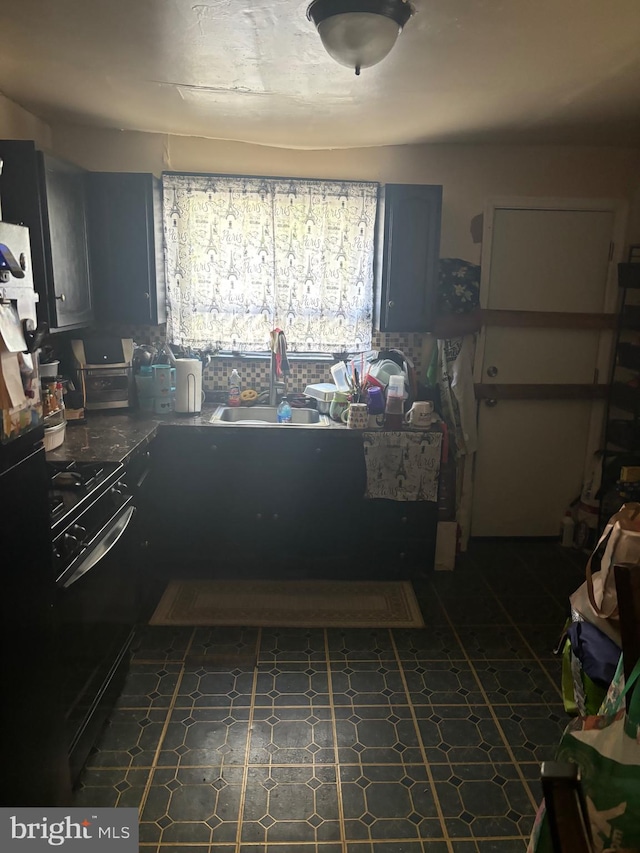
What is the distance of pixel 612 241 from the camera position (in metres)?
3.50

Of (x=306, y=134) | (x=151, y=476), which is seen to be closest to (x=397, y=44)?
(x=306, y=134)

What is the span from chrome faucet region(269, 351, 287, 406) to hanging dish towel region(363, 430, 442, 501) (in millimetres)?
677

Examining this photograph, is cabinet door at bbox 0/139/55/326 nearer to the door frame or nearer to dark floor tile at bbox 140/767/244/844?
dark floor tile at bbox 140/767/244/844

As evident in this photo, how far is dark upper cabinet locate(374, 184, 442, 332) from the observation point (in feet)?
10.4

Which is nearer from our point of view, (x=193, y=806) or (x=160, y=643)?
(x=193, y=806)

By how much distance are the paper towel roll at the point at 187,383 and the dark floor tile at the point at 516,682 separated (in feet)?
6.21

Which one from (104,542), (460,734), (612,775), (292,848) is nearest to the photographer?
(612,775)

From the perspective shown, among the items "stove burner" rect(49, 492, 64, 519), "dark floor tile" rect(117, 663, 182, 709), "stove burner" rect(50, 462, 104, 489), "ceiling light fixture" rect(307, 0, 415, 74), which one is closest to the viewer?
"ceiling light fixture" rect(307, 0, 415, 74)

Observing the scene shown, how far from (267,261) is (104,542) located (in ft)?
6.43

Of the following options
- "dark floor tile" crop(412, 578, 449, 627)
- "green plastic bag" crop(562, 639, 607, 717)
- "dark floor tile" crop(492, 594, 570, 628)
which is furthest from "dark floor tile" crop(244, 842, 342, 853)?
"dark floor tile" crop(492, 594, 570, 628)

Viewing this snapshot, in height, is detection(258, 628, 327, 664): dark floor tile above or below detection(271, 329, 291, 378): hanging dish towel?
below

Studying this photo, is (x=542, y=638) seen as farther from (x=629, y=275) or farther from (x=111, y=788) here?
(x=629, y=275)

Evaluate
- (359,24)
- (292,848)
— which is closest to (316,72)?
(359,24)

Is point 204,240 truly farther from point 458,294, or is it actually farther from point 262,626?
point 262,626
